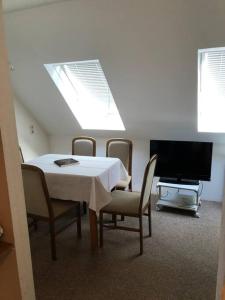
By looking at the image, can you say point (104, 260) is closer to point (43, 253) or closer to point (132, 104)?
point (43, 253)

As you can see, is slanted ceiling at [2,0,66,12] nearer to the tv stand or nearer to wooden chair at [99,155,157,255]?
wooden chair at [99,155,157,255]

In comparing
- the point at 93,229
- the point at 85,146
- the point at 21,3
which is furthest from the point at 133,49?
the point at 93,229

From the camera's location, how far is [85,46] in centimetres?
274

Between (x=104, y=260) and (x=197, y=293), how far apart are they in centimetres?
85

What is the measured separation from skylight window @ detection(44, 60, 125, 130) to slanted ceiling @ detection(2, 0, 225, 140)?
16 cm

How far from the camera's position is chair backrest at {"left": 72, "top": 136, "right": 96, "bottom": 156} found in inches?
142

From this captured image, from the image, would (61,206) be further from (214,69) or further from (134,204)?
(214,69)

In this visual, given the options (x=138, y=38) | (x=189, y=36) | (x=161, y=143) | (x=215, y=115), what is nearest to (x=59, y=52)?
(x=138, y=38)

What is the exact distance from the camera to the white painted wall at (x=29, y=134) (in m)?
3.89

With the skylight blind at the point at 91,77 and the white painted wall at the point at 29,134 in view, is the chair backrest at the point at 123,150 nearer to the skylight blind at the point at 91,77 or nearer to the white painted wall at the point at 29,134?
the skylight blind at the point at 91,77

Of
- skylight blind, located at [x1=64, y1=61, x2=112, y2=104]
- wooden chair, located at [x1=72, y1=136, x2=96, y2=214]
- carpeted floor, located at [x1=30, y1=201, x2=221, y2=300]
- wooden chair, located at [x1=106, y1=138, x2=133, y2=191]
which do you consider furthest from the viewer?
wooden chair, located at [x1=72, y1=136, x2=96, y2=214]

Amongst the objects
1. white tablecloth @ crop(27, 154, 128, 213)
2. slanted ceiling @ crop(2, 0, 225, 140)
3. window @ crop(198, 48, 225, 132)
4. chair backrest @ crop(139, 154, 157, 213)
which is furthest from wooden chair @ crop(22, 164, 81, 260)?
window @ crop(198, 48, 225, 132)

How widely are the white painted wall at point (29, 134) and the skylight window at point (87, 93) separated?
0.79 m

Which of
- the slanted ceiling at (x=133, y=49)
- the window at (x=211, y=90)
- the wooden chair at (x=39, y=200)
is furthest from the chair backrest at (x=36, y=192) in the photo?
the window at (x=211, y=90)
